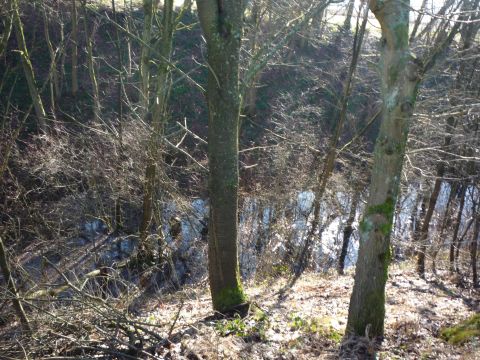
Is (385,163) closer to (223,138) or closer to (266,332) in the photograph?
(223,138)

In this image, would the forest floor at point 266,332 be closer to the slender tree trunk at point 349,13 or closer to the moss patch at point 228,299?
the moss patch at point 228,299

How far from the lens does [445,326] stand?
20.5 feet

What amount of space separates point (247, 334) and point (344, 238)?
9453 millimetres

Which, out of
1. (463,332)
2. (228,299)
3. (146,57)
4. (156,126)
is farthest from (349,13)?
(463,332)

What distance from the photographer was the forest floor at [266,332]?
14.9 feet

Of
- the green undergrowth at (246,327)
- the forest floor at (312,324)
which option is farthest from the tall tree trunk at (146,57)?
the green undergrowth at (246,327)

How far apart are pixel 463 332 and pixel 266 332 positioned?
2.40 m

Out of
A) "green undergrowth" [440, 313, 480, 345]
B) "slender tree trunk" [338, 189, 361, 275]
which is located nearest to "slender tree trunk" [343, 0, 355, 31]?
"slender tree trunk" [338, 189, 361, 275]

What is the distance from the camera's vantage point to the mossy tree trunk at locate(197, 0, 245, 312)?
18.9 feet

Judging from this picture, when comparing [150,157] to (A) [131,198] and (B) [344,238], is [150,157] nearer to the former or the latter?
(A) [131,198]

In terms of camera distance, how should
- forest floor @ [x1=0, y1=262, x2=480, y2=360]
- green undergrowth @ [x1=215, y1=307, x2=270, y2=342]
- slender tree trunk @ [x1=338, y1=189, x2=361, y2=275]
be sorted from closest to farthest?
forest floor @ [x1=0, y1=262, x2=480, y2=360]
green undergrowth @ [x1=215, y1=307, x2=270, y2=342]
slender tree trunk @ [x1=338, y1=189, x2=361, y2=275]

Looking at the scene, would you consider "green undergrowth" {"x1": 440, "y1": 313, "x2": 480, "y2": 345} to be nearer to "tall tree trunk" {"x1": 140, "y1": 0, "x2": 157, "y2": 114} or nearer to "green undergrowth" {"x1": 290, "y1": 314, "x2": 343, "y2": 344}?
"green undergrowth" {"x1": 290, "y1": 314, "x2": 343, "y2": 344}

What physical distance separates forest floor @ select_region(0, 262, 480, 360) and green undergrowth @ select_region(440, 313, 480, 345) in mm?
111

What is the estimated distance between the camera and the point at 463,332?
17.8ft
